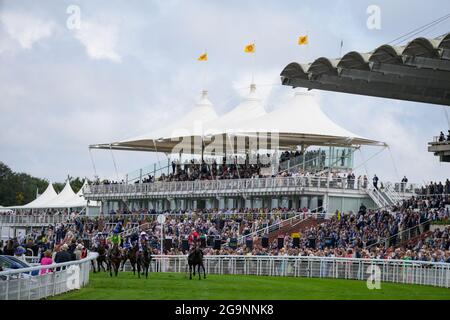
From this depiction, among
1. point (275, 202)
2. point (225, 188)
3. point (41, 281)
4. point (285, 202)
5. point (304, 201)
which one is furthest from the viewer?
point (225, 188)

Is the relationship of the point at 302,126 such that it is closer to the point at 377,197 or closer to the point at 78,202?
the point at 377,197

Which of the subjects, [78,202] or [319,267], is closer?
[319,267]

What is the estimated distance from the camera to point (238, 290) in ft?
99.1

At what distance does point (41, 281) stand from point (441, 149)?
98.5ft

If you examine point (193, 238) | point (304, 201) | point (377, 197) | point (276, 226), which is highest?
point (377, 197)

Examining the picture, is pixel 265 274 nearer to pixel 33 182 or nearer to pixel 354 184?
pixel 354 184

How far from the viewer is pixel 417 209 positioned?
4734 cm

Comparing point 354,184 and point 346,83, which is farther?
point 354,184

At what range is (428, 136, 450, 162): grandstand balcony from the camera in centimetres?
5113

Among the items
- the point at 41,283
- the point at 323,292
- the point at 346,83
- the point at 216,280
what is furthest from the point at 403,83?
the point at 41,283

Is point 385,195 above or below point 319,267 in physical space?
above

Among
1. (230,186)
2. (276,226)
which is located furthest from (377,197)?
(230,186)

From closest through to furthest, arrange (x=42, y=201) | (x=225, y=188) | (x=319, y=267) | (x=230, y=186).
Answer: (x=319, y=267) < (x=230, y=186) < (x=225, y=188) < (x=42, y=201)

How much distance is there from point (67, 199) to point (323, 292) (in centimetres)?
6234
